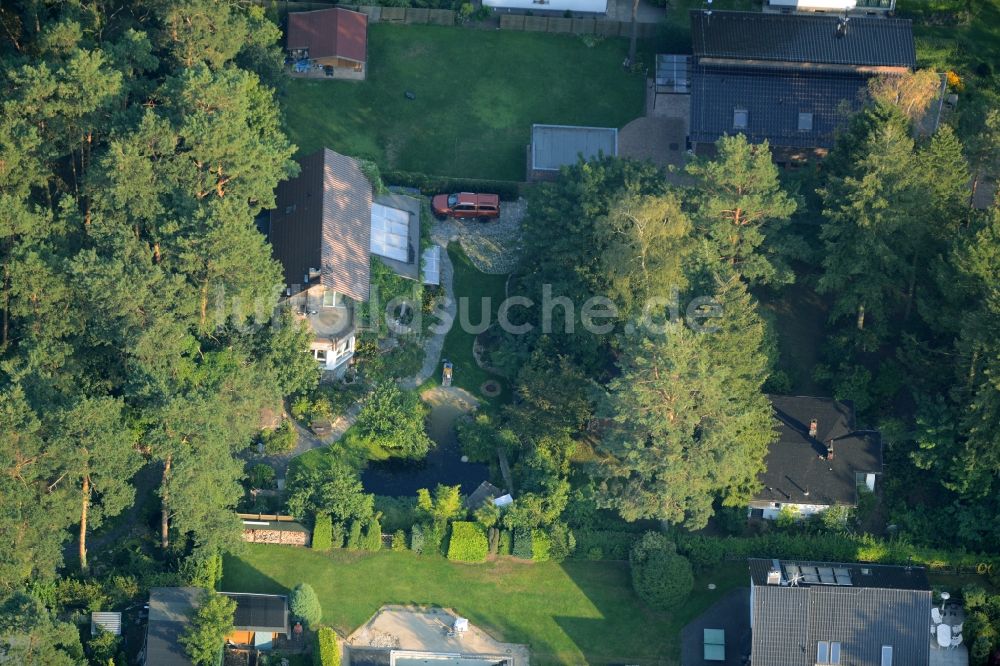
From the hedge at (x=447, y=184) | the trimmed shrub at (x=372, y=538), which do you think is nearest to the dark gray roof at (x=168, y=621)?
the trimmed shrub at (x=372, y=538)

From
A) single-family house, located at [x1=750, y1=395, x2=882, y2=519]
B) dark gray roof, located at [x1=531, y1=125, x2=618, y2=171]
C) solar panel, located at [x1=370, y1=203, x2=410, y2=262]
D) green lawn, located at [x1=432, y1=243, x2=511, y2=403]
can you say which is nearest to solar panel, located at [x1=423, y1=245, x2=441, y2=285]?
green lawn, located at [x1=432, y1=243, x2=511, y2=403]

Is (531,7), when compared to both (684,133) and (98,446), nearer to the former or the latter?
(684,133)

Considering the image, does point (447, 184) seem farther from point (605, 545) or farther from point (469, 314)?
point (605, 545)

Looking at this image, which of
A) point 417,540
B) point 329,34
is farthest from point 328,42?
point 417,540

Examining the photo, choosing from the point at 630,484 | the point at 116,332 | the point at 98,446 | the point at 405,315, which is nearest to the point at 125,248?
the point at 116,332

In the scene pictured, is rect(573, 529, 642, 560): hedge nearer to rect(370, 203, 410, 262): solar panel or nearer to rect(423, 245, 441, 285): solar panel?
rect(423, 245, 441, 285): solar panel

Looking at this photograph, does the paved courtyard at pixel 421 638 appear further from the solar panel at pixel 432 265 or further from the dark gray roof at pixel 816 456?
the solar panel at pixel 432 265
